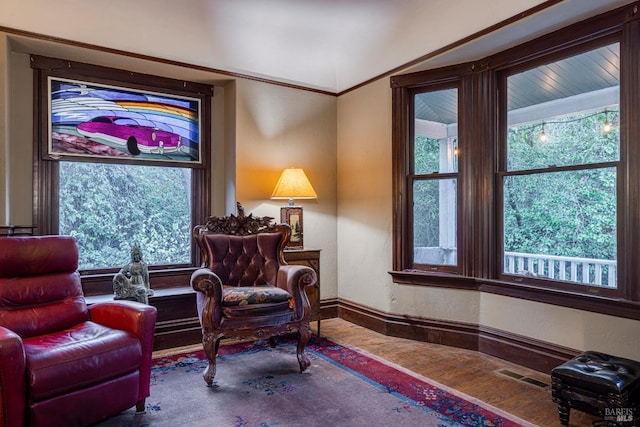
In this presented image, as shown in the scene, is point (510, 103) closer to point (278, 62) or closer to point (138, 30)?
point (278, 62)

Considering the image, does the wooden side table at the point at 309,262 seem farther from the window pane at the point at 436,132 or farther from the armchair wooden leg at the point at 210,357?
the window pane at the point at 436,132

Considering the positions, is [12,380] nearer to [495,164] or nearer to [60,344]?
[60,344]

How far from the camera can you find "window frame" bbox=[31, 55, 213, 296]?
348 centimetres

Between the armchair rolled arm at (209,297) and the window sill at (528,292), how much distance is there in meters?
1.80

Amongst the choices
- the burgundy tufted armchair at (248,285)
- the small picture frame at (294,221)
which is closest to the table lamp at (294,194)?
the small picture frame at (294,221)

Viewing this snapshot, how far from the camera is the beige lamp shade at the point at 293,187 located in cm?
399

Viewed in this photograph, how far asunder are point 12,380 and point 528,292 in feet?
10.6

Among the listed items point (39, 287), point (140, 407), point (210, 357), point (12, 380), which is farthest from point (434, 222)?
point (12, 380)

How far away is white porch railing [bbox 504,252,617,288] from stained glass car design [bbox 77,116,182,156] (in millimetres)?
3242

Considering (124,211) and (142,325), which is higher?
Answer: (124,211)

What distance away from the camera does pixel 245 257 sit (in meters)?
3.56

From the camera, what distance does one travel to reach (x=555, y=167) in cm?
307

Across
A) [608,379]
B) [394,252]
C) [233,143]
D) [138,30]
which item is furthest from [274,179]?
[608,379]

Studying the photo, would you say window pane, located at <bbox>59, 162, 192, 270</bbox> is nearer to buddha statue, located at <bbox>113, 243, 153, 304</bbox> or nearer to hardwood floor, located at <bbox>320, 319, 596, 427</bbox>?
buddha statue, located at <bbox>113, 243, 153, 304</bbox>
